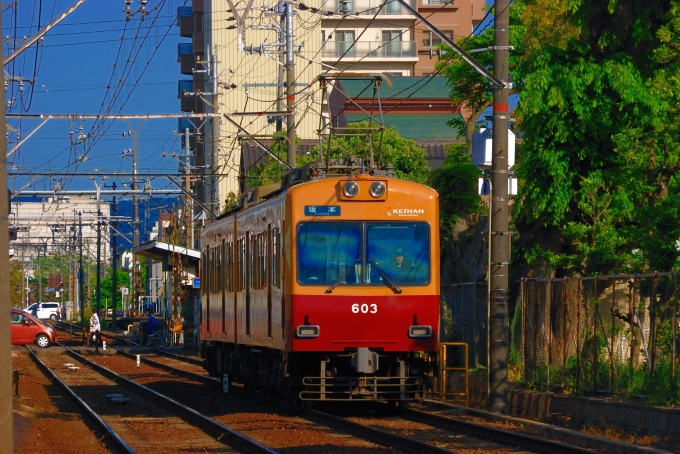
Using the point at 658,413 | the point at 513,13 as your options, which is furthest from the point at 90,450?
the point at 513,13

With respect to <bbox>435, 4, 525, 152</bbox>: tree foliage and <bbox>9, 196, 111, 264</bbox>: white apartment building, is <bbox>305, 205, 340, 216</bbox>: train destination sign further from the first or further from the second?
<bbox>9, 196, 111, 264</bbox>: white apartment building

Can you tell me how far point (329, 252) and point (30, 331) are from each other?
34.8m

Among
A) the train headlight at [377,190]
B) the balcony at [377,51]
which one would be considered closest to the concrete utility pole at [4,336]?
the train headlight at [377,190]

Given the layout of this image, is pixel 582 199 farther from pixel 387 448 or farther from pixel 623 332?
pixel 387 448

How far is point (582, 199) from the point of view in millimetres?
22703

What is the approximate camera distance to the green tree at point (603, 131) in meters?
21.3

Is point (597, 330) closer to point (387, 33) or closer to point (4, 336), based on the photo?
point (4, 336)

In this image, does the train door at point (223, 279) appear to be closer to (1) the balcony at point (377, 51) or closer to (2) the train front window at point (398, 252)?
(2) the train front window at point (398, 252)

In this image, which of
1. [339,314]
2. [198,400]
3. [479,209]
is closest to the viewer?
[339,314]

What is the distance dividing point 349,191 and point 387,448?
4499mm

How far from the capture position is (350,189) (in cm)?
1648

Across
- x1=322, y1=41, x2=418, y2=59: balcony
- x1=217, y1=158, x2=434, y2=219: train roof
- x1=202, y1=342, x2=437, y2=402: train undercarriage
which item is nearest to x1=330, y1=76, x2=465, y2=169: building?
x1=322, y1=41, x2=418, y2=59: balcony

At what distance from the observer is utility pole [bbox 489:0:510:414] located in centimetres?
1677

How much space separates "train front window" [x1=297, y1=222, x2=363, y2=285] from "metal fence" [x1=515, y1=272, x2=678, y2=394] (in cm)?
352
